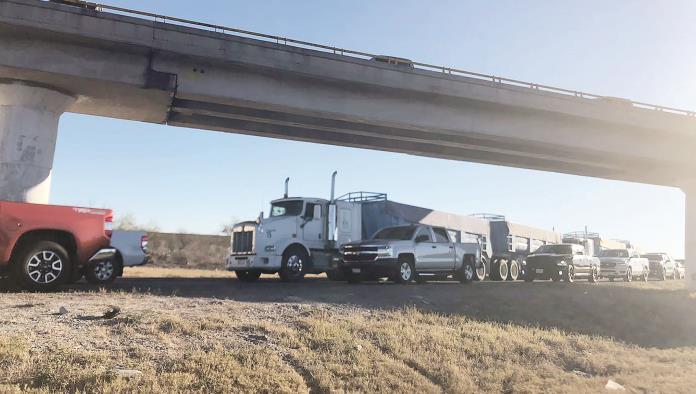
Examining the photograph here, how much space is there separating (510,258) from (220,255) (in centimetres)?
1765

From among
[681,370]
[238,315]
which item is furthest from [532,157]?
[238,315]

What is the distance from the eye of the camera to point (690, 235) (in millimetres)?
26562

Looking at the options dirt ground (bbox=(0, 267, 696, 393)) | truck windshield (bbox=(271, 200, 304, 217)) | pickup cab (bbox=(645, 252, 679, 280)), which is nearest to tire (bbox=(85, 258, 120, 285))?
dirt ground (bbox=(0, 267, 696, 393))

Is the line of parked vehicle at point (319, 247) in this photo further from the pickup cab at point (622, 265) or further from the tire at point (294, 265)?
the pickup cab at point (622, 265)

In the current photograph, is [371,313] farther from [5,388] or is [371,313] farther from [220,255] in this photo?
[220,255]

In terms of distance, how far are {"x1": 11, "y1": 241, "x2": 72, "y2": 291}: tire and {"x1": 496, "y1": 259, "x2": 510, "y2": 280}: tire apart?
1911 centimetres

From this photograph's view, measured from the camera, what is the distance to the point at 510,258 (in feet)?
85.0

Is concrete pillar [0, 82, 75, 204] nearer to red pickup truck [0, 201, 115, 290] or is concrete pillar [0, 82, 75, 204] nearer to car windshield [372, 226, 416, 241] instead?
red pickup truck [0, 201, 115, 290]

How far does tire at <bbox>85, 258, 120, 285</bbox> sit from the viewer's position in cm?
1397

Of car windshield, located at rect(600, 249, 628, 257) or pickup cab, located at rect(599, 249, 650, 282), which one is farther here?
car windshield, located at rect(600, 249, 628, 257)

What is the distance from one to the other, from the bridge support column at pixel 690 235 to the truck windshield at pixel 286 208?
1911 cm

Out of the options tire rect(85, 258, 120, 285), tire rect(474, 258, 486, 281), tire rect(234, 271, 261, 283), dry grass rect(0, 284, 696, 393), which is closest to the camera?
dry grass rect(0, 284, 696, 393)

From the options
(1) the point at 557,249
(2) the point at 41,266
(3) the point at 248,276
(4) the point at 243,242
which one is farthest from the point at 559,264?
(2) the point at 41,266

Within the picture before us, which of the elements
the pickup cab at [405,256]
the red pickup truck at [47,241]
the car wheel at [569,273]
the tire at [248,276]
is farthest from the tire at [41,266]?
the car wheel at [569,273]
